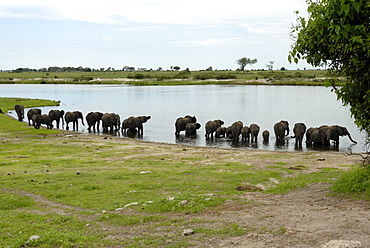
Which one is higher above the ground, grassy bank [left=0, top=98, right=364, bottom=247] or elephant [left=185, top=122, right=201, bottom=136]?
grassy bank [left=0, top=98, right=364, bottom=247]

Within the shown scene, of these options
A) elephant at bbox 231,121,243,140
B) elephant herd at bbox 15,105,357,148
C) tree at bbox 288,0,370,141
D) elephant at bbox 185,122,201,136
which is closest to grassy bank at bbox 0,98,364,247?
tree at bbox 288,0,370,141

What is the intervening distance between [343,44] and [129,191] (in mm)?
7569

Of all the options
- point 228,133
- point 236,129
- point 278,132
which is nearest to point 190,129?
point 228,133

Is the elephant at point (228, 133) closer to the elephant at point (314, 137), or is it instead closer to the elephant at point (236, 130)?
the elephant at point (236, 130)

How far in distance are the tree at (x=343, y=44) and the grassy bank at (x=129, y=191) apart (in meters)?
3.47

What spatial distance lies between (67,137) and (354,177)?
24.5 m

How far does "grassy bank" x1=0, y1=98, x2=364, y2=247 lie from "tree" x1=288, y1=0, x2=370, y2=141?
137 inches

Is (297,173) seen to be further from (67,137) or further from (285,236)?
(67,137)

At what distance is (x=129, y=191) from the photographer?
42.7 feet

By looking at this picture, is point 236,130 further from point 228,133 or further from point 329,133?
point 329,133

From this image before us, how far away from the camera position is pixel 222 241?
775 centimetres

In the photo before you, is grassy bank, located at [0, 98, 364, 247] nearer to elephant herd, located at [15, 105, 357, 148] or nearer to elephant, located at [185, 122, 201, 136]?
elephant herd, located at [15, 105, 357, 148]

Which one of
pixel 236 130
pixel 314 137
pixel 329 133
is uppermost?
pixel 329 133

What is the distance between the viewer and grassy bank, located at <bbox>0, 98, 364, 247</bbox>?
8625 millimetres
